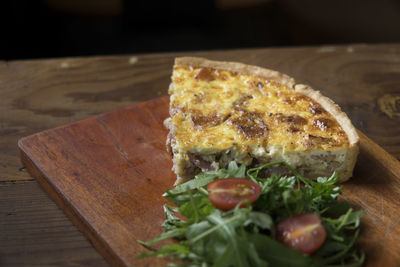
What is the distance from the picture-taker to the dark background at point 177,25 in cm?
724

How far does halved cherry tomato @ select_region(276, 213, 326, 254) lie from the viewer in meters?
2.79

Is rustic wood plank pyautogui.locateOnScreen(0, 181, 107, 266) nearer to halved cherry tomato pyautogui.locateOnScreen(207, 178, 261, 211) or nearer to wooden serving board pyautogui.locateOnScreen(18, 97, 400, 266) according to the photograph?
wooden serving board pyautogui.locateOnScreen(18, 97, 400, 266)

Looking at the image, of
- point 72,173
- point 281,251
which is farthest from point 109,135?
point 281,251

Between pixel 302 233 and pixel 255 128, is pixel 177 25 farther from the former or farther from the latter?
pixel 302 233

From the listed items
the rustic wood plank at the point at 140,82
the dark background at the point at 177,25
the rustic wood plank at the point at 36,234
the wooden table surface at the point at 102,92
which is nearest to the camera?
the rustic wood plank at the point at 36,234

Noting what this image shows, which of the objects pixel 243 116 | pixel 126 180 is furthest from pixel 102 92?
pixel 243 116

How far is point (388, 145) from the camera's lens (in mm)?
4277

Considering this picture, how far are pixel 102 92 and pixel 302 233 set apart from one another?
108 inches

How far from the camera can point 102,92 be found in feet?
16.3

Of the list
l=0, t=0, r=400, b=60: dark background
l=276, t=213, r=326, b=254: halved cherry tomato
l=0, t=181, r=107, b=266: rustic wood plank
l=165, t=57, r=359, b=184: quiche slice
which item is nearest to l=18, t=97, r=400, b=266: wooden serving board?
l=0, t=181, r=107, b=266: rustic wood plank

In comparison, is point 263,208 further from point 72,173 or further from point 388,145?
point 388,145

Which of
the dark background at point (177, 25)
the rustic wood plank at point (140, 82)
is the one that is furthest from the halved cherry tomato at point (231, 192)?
the dark background at point (177, 25)

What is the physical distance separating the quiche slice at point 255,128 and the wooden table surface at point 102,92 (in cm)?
71

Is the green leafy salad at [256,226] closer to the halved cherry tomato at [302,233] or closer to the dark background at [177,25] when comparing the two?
the halved cherry tomato at [302,233]
